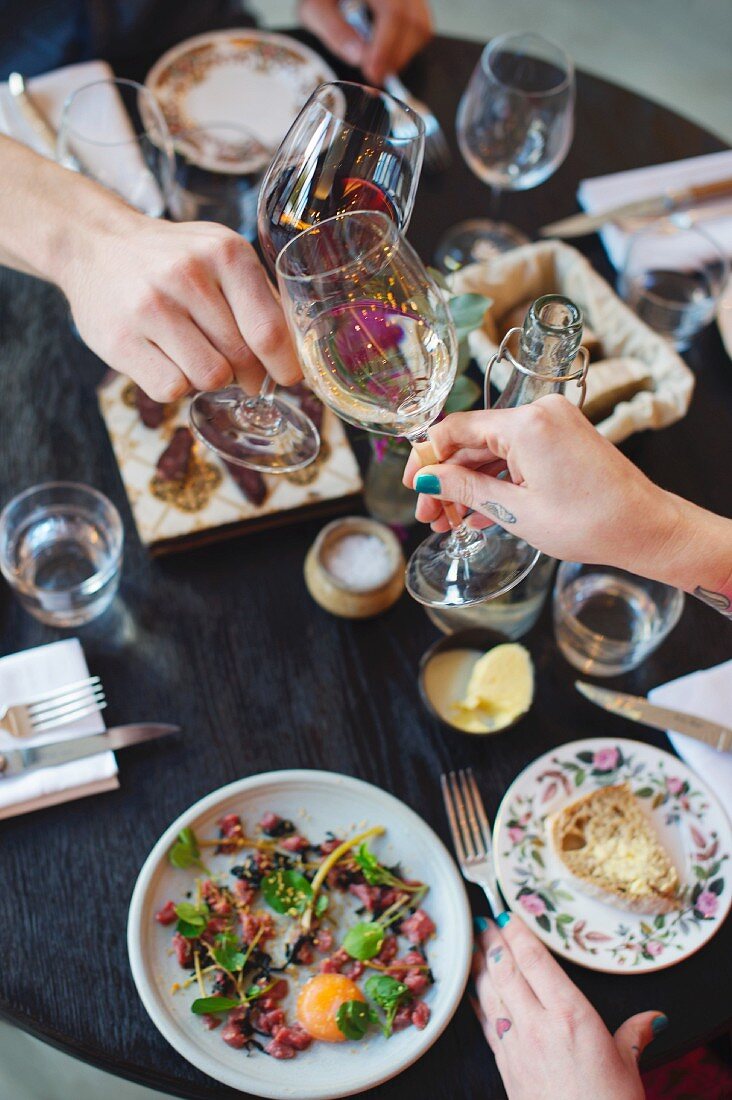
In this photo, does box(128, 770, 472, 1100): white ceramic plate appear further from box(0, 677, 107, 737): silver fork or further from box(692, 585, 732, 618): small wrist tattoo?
box(692, 585, 732, 618): small wrist tattoo

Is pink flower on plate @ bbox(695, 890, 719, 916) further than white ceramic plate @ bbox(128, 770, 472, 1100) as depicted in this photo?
Yes

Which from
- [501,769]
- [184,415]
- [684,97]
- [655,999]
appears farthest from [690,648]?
[684,97]

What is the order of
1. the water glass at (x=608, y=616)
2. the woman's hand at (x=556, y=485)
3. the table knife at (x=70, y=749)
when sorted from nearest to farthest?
1. the woman's hand at (x=556, y=485)
2. the table knife at (x=70, y=749)
3. the water glass at (x=608, y=616)

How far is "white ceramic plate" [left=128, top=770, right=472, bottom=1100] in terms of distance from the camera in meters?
0.92

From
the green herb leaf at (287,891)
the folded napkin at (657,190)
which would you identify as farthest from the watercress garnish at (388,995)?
the folded napkin at (657,190)

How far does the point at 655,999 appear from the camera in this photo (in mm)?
984

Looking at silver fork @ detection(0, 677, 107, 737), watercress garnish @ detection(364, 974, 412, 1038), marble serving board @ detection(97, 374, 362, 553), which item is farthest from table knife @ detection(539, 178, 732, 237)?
watercress garnish @ detection(364, 974, 412, 1038)

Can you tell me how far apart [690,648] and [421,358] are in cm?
56

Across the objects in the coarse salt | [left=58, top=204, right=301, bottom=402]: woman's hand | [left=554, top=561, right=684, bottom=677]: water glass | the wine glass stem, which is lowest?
[left=554, top=561, right=684, bottom=677]: water glass

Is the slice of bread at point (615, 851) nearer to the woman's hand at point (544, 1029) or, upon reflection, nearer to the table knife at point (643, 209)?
the woman's hand at point (544, 1029)

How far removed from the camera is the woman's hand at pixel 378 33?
1.59 m

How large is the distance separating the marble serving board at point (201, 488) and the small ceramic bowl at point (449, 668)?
0.23 meters

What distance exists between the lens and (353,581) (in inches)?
45.8

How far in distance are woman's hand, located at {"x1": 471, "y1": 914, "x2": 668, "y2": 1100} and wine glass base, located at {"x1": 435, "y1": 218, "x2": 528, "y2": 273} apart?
92cm
